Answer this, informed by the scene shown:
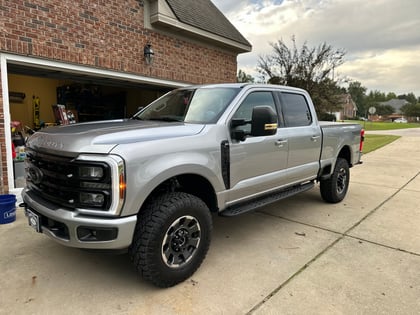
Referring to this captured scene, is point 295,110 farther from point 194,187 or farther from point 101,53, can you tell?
point 101,53

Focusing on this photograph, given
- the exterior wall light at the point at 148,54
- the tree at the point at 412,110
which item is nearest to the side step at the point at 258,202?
the exterior wall light at the point at 148,54

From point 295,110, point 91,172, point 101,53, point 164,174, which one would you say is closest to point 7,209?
point 91,172

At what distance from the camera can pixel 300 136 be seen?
4.36 m

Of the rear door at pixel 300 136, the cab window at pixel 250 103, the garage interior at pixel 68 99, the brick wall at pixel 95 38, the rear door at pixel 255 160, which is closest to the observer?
the rear door at pixel 255 160

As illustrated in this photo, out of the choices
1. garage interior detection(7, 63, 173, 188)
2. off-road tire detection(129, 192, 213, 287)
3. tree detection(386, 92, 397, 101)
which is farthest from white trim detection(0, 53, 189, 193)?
tree detection(386, 92, 397, 101)

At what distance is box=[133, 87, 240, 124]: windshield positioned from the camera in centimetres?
347

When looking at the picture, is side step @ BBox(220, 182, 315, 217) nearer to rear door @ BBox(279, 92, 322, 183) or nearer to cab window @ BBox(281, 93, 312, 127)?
rear door @ BBox(279, 92, 322, 183)

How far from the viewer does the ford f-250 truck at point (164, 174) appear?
2404mm

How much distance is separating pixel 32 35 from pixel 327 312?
6.06m

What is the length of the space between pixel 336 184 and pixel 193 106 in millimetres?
3224

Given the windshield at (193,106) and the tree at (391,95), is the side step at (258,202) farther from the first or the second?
the tree at (391,95)

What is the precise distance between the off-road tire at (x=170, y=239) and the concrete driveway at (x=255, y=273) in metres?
0.20

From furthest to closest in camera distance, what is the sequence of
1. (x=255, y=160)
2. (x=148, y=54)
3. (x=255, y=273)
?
(x=148, y=54)
(x=255, y=160)
(x=255, y=273)

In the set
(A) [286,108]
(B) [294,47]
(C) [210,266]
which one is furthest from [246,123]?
(B) [294,47]
